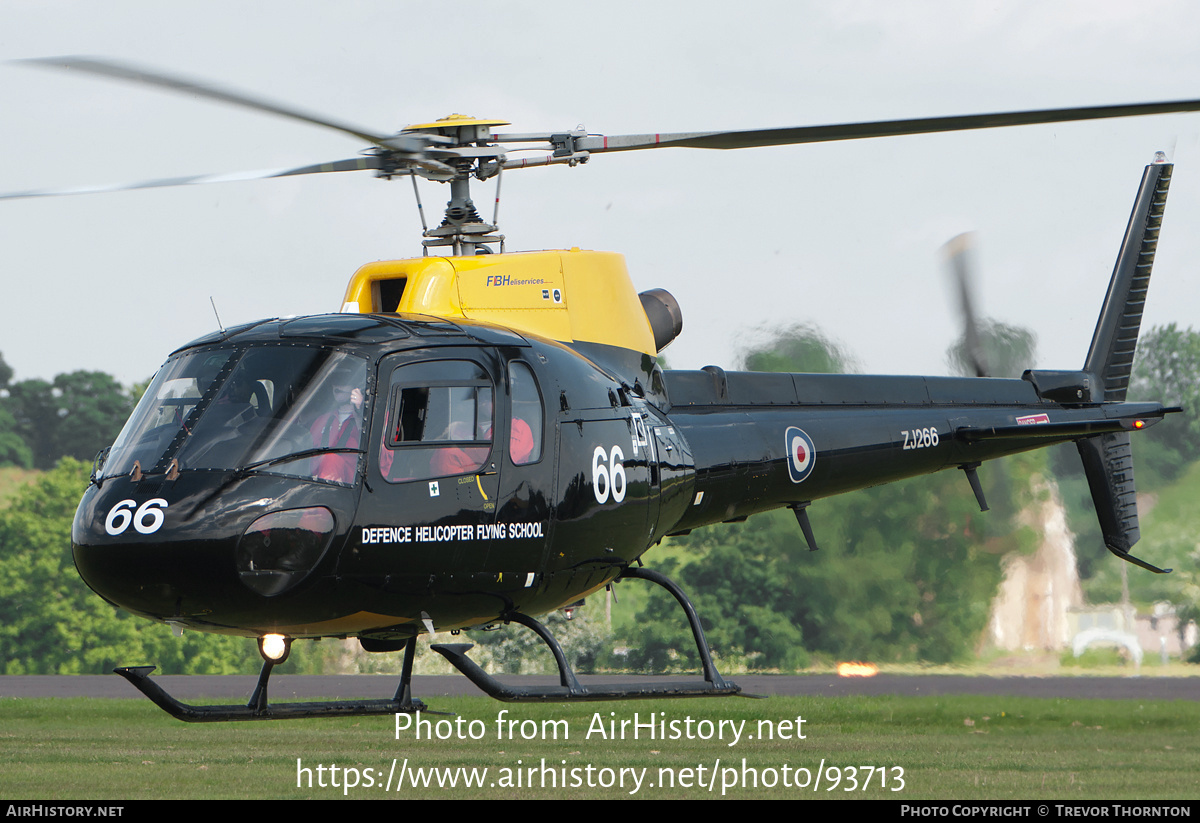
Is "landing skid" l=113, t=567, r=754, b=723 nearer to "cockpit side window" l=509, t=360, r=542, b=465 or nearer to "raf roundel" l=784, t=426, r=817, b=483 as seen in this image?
"cockpit side window" l=509, t=360, r=542, b=465

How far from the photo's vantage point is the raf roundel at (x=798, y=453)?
1088 centimetres

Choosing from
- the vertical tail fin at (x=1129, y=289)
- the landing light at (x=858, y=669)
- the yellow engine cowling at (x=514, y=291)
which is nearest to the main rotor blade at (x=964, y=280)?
the vertical tail fin at (x=1129, y=289)

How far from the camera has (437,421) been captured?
769cm

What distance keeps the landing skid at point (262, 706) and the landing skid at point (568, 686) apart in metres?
0.87

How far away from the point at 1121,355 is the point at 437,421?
940 cm

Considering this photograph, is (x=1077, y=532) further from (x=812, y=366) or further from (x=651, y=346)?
(x=651, y=346)

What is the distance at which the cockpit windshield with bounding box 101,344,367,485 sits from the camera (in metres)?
7.13

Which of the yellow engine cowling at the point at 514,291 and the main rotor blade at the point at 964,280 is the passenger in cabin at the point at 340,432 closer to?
the yellow engine cowling at the point at 514,291

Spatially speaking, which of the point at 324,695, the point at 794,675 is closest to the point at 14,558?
the point at 324,695

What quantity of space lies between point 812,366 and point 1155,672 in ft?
25.7

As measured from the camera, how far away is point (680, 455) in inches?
380

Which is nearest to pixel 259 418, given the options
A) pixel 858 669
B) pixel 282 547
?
pixel 282 547

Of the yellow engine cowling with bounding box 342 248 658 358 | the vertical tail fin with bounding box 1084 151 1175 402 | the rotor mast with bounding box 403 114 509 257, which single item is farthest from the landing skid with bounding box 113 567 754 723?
the vertical tail fin with bounding box 1084 151 1175 402
